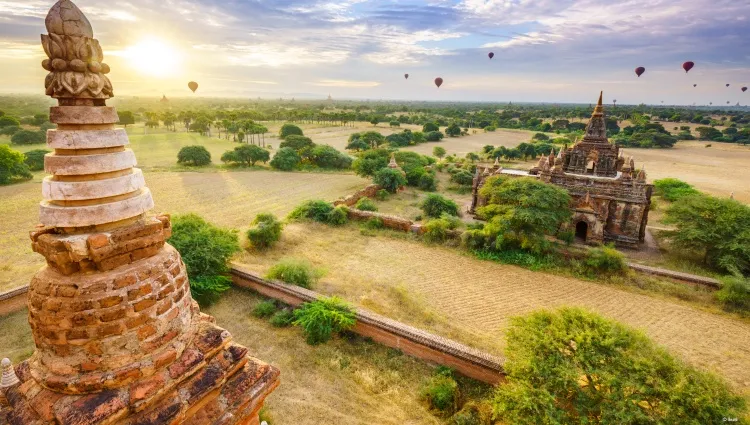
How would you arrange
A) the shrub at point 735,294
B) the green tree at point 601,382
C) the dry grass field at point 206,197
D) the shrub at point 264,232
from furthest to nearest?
the shrub at point 264,232
the dry grass field at point 206,197
the shrub at point 735,294
the green tree at point 601,382

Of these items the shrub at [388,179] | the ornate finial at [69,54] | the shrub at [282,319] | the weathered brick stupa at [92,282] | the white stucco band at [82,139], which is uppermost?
the ornate finial at [69,54]

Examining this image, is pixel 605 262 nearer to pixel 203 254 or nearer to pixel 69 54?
pixel 203 254

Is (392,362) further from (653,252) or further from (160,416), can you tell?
(653,252)

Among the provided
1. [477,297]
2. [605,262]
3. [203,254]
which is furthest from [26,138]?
[605,262]

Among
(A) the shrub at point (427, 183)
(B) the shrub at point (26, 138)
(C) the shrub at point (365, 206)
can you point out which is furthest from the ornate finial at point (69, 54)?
(B) the shrub at point (26, 138)

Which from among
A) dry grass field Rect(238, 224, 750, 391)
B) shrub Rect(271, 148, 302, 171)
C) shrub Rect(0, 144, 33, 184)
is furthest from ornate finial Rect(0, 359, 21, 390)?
shrub Rect(0, 144, 33, 184)

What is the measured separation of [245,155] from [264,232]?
21.0m

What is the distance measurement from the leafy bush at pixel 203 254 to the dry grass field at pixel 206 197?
6036 mm

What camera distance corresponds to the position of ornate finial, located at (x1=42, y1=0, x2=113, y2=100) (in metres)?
2.45

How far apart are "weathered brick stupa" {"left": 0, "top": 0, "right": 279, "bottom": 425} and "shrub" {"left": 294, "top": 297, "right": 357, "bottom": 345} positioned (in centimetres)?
Result: 762

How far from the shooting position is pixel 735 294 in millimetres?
12430

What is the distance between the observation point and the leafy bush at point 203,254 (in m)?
11.8

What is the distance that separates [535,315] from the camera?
7.88 meters

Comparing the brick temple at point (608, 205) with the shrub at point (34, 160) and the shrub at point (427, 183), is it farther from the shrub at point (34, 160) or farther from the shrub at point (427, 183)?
the shrub at point (34, 160)
